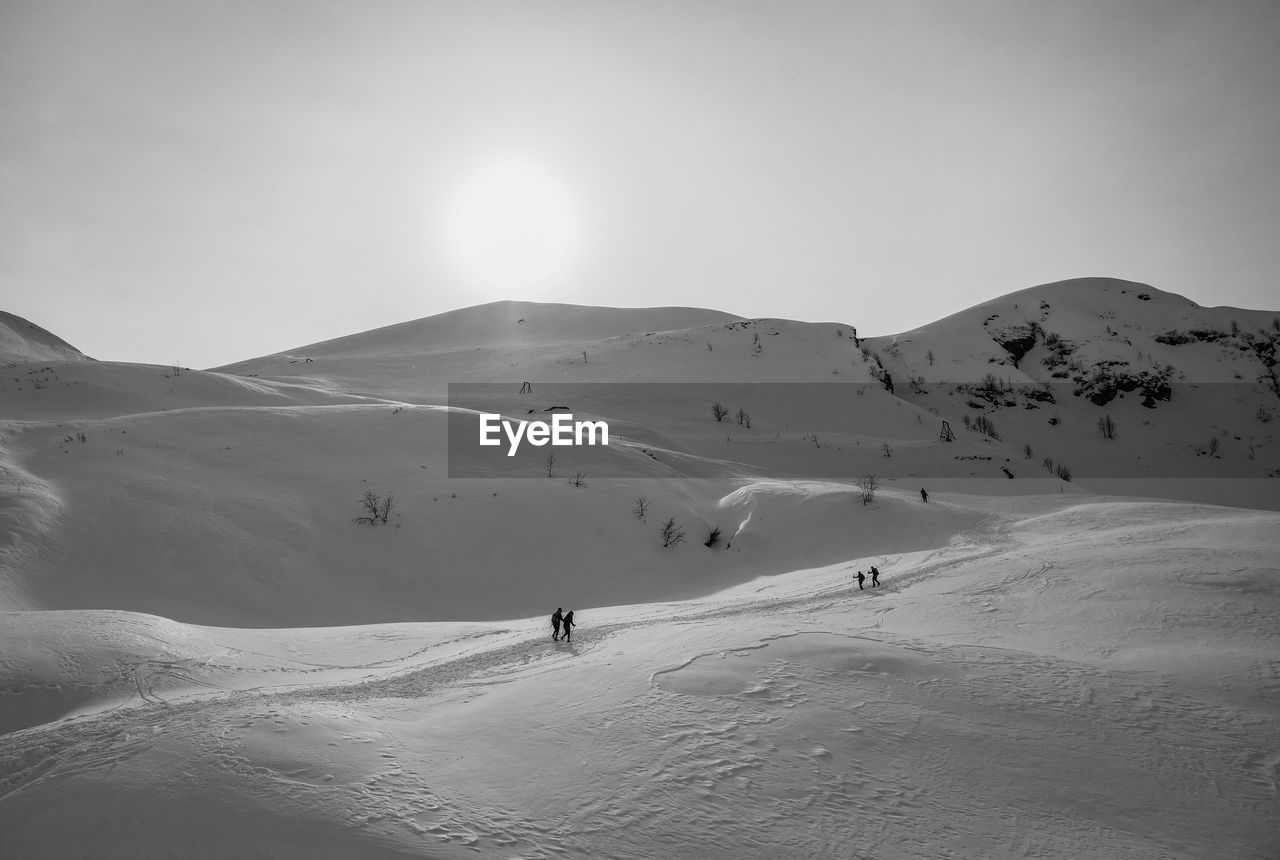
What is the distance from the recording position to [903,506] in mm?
21875

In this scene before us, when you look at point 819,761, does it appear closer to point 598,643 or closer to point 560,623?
point 598,643

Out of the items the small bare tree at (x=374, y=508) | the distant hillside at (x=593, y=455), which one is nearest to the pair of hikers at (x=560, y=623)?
the distant hillside at (x=593, y=455)

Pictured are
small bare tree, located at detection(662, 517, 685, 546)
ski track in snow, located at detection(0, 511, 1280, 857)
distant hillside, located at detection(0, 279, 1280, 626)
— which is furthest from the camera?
small bare tree, located at detection(662, 517, 685, 546)

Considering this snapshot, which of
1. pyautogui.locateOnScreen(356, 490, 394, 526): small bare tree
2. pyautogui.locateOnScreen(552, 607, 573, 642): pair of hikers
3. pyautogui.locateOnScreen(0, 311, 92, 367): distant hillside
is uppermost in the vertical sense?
Answer: pyautogui.locateOnScreen(0, 311, 92, 367): distant hillside

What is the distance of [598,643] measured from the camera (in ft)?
35.3

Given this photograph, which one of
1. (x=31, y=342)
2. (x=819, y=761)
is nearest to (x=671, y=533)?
(x=819, y=761)

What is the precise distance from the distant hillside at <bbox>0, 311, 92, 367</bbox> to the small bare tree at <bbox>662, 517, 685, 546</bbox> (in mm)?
52162

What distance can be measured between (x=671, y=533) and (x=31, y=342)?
64449mm

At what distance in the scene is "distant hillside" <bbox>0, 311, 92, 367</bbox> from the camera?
166ft

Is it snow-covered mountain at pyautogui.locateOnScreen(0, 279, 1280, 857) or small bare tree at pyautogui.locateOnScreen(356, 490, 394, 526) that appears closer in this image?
snow-covered mountain at pyautogui.locateOnScreen(0, 279, 1280, 857)

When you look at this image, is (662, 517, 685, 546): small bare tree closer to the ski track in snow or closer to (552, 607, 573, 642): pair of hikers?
(552, 607, 573, 642): pair of hikers

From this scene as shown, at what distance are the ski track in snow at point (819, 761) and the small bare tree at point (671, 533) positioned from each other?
39.0 ft

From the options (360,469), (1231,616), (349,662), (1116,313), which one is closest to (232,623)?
(349,662)

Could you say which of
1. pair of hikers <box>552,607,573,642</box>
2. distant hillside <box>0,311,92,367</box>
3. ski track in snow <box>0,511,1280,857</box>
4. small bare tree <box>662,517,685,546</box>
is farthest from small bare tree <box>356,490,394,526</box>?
distant hillside <box>0,311,92,367</box>
